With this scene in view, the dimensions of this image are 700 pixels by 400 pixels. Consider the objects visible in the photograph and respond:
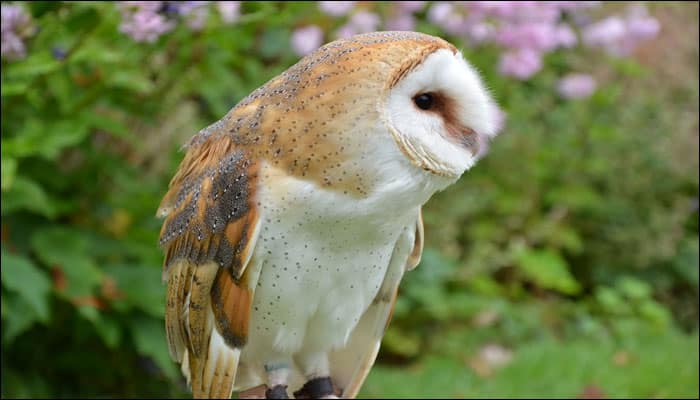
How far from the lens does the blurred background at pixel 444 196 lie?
302 centimetres

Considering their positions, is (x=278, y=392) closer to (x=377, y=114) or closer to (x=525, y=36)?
(x=377, y=114)

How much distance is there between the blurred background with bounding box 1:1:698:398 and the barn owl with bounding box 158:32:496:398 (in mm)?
884

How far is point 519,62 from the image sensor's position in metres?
3.67

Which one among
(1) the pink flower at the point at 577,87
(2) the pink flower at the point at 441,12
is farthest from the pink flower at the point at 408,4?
(1) the pink flower at the point at 577,87

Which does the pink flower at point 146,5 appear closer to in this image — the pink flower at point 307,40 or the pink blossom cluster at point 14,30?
the pink blossom cluster at point 14,30

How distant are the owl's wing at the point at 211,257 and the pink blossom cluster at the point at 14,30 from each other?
944 mm

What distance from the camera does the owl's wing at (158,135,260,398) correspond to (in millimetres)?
1833

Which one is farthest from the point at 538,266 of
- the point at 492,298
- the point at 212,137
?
the point at 212,137

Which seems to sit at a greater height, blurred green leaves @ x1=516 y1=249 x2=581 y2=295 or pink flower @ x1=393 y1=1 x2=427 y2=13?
pink flower @ x1=393 y1=1 x2=427 y2=13

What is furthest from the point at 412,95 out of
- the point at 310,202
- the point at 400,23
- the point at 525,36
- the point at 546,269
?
the point at 546,269

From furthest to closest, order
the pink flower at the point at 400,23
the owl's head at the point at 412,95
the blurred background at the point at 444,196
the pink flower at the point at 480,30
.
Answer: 1. the pink flower at the point at 400,23
2. the pink flower at the point at 480,30
3. the blurred background at the point at 444,196
4. the owl's head at the point at 412,95

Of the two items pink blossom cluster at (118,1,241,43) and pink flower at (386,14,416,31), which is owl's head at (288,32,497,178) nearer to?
pink blossom cluster at (118,1,241,43)

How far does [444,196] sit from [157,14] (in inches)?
88.7

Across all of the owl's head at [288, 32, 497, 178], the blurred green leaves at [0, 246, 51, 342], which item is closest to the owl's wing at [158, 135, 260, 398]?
the owl's head at [288, 32, 497, 178]
